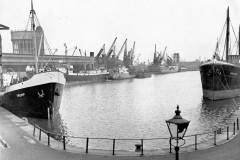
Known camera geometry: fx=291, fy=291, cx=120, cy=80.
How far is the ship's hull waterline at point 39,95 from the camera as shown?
33.6m

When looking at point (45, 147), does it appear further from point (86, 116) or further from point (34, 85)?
point (86, 116)

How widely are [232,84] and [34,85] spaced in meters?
36.3

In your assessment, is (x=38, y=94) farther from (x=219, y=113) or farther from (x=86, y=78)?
(x=86, y=78)

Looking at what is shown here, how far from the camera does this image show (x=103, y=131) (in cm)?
3017

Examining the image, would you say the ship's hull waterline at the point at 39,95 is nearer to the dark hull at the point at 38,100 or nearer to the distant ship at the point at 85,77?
the dark hull at the point at 38,100

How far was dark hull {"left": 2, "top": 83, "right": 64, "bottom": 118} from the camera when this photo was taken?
33625mm

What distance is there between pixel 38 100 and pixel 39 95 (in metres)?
0.63

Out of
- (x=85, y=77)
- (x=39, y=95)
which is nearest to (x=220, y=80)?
(x=39, y=95)

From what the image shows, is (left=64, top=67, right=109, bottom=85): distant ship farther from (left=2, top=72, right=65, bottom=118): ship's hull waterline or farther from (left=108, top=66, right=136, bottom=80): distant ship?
(left=2, top=72, right=65, bottom=118): ship's hull waterline

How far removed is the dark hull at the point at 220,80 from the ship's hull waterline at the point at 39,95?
92.3ft

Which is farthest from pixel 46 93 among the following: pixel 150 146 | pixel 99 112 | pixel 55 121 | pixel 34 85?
pixel 150 146

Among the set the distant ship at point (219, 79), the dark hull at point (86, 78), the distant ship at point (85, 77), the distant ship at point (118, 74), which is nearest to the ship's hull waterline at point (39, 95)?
the distant ship at point (219, 79)

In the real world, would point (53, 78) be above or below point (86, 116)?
above

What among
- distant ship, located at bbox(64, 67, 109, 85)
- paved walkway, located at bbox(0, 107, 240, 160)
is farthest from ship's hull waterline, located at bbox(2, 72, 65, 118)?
distant ship, located at bbox(64, 67, 109, 85)
